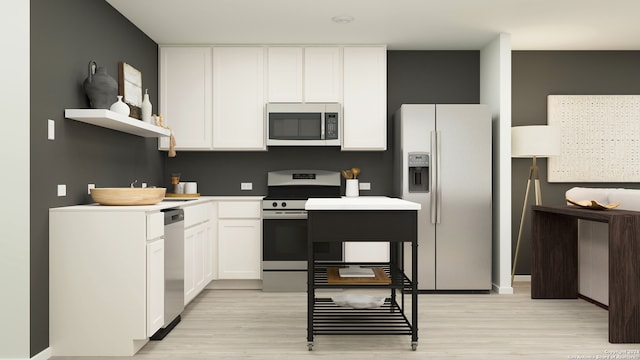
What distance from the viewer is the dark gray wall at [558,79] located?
17.9 ft

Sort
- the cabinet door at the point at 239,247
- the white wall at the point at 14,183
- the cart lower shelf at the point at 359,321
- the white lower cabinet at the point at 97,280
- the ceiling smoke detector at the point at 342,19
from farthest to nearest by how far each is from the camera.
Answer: the cabinet door at the point at 239,247 < the ceiling smoke detector at the point at 342,19 < the cart lower shelf at the point at 359,321 < the white lower cabinet at the point at 97,280 < the white wall at the point at 14,183

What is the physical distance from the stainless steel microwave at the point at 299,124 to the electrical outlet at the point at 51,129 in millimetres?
2268

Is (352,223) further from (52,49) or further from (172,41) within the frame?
(172,41)

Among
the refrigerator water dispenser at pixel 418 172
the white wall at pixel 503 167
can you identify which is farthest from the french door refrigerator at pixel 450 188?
the white wall at pixel 503 167

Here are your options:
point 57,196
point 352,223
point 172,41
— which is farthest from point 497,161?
point 57,196

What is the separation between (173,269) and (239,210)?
147 centimetres

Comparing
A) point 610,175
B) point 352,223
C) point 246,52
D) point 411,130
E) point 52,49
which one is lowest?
point 352,223

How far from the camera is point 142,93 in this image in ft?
15.1

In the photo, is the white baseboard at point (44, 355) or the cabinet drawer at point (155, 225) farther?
the cabinet drawer at point (155, 225)

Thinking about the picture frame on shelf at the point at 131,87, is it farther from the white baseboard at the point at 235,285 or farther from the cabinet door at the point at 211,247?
the white baseboard at the point at 235,285

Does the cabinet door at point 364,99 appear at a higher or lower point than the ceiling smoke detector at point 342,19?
lower

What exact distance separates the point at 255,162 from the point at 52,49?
2.64 metres

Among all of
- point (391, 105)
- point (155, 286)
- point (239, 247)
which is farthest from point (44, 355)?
point (391, 105)

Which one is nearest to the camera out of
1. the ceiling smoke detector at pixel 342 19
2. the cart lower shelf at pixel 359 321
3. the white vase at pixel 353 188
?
the cart lower shelf at pixel 359 321
